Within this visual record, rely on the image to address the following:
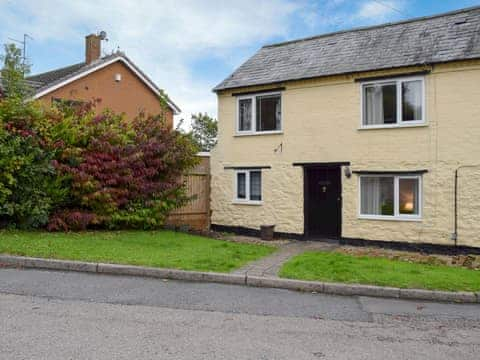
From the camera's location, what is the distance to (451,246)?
12602mm

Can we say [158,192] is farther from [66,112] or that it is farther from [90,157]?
[66,112]

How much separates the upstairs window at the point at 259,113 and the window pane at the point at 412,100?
392 centimetres

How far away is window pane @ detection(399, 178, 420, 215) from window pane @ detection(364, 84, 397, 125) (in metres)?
1.76

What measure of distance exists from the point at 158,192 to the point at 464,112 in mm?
8814

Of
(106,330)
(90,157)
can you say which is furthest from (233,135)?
(106,330)

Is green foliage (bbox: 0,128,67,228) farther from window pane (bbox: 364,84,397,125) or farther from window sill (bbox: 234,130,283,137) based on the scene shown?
window pane (bbox: 364,84,397,125)

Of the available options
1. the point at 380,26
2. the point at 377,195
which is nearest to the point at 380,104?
the point at 377,195

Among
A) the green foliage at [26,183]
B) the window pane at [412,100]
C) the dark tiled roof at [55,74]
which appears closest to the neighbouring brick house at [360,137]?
the window pane at [412,100]

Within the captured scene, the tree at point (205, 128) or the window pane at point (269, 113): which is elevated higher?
the tree at point (205, 128)

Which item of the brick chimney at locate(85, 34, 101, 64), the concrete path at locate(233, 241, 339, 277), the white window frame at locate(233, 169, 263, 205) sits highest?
the brick chimney at locate(85, 34, 101, 64)

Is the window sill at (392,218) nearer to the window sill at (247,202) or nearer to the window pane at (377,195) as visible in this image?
the window pane at (377,195)

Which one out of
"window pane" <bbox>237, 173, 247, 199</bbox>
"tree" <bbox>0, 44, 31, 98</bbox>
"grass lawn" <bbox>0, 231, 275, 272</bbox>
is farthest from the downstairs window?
"tree" <bbox>0, 44, 31, 98</bbox>

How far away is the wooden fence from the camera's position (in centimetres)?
1635

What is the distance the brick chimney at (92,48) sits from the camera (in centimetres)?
2805
